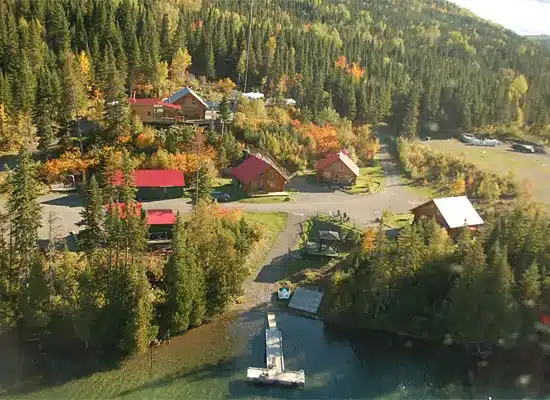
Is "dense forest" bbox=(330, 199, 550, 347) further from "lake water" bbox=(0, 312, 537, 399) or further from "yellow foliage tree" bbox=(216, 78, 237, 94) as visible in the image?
"yellow foliage tree" bbox=(216, 78, 237, 94)

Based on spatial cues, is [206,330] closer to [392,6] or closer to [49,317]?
[49,317]

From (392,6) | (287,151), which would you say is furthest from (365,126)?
(392,6)

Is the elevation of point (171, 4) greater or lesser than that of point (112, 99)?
greater

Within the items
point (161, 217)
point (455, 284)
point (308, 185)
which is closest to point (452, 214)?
point (455, 284)

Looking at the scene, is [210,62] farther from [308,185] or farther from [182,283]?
[182,283]

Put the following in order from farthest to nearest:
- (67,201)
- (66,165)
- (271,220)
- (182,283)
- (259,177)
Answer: (259,177) < (66,165) < (271,220) < (67,201) < (182,283)

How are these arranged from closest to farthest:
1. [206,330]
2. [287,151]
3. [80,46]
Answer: [206,330], [287,151], [80,46]

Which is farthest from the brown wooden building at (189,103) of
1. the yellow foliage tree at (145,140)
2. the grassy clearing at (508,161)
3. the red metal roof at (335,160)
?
the grassy clearing at (508,161)
